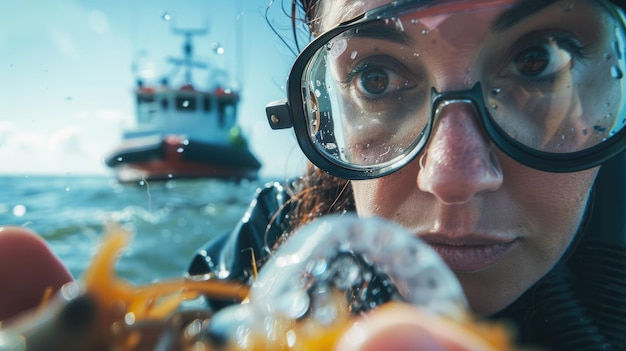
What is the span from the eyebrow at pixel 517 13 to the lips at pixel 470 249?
1.80 ft

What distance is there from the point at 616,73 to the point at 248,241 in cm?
178

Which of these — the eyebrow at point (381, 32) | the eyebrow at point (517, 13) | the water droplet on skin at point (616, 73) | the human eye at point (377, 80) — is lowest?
the human eye at point (377, 80)

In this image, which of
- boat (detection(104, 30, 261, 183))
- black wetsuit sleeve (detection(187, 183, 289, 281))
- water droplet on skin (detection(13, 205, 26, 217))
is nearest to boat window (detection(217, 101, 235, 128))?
boat (detection(104, 30, 261, 183))

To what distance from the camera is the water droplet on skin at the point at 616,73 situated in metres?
1.34

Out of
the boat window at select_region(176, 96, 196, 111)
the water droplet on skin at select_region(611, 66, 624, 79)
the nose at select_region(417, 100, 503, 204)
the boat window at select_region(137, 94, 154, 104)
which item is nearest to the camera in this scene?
the nose at select_region(417, 100, 503, 204)

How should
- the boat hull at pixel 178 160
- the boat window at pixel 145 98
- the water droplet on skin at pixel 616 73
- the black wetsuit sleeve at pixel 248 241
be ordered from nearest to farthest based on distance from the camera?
1. the water droplet on skin at pixel 616 73
2. the black wetsuit sleeve at pixel 248 241
3. the boat hull at pixel 178 160
4. the boat window at pixel 145 98

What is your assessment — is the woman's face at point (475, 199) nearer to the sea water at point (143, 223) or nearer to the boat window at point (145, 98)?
the sea water at point (143, 223)

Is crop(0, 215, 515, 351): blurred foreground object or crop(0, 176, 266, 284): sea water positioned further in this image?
crop(0, 176, 266, 284): sea water

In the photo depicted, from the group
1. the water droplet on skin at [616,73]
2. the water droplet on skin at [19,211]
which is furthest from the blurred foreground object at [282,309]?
the water droplet on skin at [19,211]

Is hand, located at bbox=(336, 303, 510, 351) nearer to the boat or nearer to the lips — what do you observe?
the lips

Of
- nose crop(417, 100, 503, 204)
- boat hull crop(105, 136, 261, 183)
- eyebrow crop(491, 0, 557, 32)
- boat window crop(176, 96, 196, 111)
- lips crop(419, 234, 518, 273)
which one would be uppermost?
eyebrow crop(491, 0, 557, 32)

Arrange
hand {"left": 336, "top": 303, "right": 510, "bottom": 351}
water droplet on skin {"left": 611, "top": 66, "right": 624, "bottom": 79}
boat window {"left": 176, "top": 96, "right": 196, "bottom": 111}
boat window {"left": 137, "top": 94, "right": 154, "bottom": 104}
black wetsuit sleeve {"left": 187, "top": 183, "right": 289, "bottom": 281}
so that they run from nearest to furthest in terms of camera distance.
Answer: hand {"left": 336, "top": 303, "right": 510, "bottom": 351} → water droplet on skin {"left": 611, "top": 66, "right": 624, "bottom": 79} → black wetsuit sleeve {"left": 187, "top": 183, "right": 289, "bottom": 281} → boat window {"left": 176, "top": 96, "right": 196, "bottom": 111} → boat window {"left": 137, "top": 94, "right": 154, "bottom": 104}

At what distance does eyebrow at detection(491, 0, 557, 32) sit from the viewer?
1233mm

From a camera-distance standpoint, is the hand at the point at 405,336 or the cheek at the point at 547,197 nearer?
the hand at the point at 405,336
